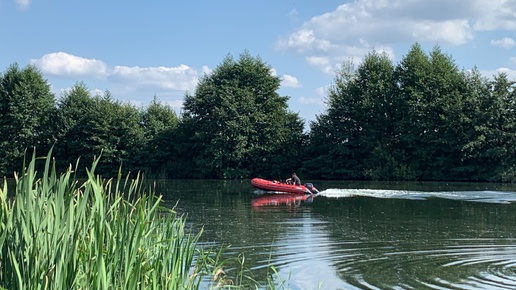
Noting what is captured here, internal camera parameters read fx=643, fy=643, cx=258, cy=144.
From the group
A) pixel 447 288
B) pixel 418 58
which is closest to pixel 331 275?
pixel 447 288

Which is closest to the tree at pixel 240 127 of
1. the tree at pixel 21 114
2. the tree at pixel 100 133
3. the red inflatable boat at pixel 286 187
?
the tree at pixel 100 133

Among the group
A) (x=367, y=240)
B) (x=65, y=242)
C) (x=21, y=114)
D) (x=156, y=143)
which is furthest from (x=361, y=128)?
(x=65, y=242)

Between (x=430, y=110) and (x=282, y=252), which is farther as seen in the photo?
(x=430, y=110)

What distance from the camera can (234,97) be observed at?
42625 mm

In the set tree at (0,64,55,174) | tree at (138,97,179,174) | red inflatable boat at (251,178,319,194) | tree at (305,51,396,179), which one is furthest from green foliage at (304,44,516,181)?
tree at (0,64,55,174)

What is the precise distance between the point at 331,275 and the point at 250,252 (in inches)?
85.0

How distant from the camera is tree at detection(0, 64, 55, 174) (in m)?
42.6

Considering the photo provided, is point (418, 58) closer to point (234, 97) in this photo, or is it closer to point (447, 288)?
point (234, 97)

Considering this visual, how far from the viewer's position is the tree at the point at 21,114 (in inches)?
1675

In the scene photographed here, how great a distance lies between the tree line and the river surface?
1460 centimetres

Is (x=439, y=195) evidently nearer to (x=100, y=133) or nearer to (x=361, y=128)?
(x=361, y=128)

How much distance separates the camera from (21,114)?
4291 cm

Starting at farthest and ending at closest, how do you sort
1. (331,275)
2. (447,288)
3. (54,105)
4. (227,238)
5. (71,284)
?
(54,105), (227,238), (331,275), (447,288), (71,284)

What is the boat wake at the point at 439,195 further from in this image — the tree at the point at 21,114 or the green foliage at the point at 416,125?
the tree at the point at 21,114
